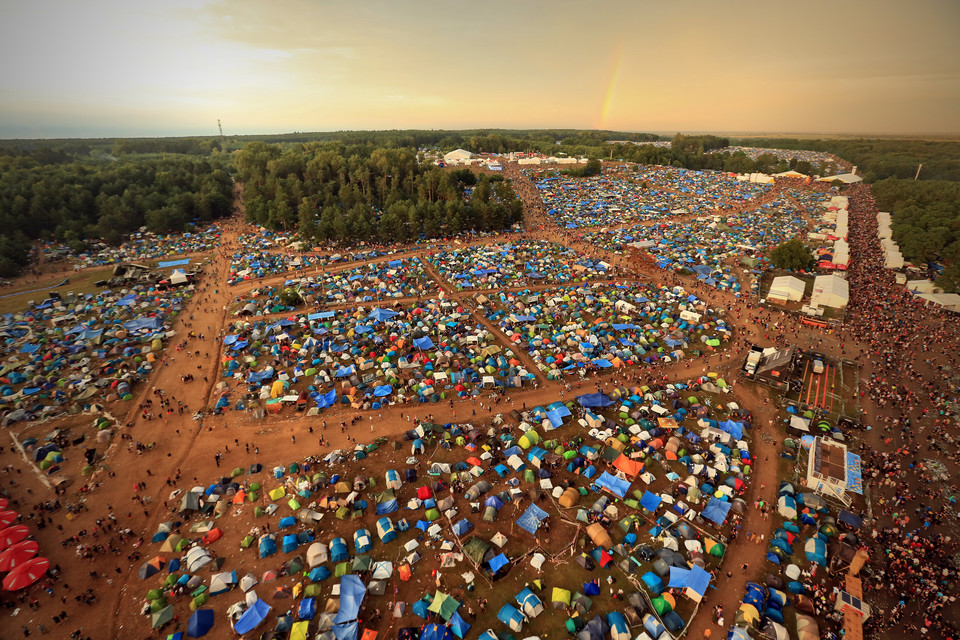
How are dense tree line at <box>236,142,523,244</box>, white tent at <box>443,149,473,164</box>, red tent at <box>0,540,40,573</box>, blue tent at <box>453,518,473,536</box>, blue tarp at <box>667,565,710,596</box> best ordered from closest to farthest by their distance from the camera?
blue tarp at <box>667,565,710,596</box>
red tent at <box>0,540,40,573</box>
blue tent at <box>453,518,473,536</box>
dense tree line at <box>236,142,523,244</box>
white tent at <box>443,149,473,164</box>

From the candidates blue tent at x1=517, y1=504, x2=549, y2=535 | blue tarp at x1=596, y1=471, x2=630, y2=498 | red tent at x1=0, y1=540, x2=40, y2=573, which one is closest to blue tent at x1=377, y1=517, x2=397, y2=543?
blue tent at x1=517, y1=504, x2=549, y2=535

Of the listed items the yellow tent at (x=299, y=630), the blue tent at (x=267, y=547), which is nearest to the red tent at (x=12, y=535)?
the blue tent at (x=267, y=547)

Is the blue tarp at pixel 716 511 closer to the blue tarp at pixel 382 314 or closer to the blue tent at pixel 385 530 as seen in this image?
the blue tent at pixel 385 530

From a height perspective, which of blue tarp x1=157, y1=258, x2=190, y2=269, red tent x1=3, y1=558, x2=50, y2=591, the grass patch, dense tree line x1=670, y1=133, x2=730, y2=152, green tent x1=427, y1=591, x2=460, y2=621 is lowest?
green tent x1=427, y1=591, x2=460, y2=621

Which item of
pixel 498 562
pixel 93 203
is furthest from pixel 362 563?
pixel 93 203

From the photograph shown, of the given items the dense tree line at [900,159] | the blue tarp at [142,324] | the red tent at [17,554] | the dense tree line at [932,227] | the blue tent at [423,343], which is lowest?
the red tent at [17,554]

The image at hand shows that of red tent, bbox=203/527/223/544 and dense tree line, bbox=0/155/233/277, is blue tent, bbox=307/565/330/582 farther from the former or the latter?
dense tree line, bbox=0/155/233/277
